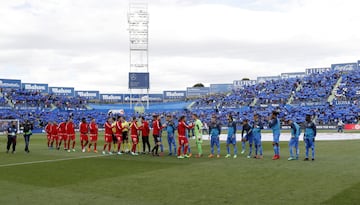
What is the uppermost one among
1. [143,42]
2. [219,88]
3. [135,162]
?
[143,42]

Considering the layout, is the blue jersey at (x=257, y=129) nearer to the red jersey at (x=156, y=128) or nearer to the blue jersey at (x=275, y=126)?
the blue jersey at (x=275, y=126)

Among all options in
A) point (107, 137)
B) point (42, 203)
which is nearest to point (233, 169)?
point (42, 203)

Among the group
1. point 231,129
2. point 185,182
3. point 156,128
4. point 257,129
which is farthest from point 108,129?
point 185,182

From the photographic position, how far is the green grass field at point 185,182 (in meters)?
10.5

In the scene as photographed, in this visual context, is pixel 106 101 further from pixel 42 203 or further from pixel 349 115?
pixel 42 203

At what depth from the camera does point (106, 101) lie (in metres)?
101

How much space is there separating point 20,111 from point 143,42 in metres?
27.9

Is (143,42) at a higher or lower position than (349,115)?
higher

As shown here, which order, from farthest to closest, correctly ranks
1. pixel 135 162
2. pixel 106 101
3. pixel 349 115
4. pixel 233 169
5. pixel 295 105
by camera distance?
pixel 106 101 → pixel 295 105 → pixel 349 115 → pixel 135 162 → pixel 233 169

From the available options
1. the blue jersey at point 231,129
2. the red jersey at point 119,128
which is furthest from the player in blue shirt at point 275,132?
the red jersey at point 119,128

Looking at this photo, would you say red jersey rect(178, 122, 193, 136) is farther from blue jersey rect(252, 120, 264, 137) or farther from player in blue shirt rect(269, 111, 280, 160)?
player in blue shirt rect(269, 111, 280, 160)

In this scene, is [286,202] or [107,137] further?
[107,137]

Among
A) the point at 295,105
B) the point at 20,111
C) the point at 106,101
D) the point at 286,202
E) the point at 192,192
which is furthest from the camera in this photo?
the point at 106,101

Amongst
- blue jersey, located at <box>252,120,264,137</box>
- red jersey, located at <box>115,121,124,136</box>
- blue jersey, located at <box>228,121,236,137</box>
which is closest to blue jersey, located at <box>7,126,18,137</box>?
red jersey, located at <box>115,121,124,136</box>
